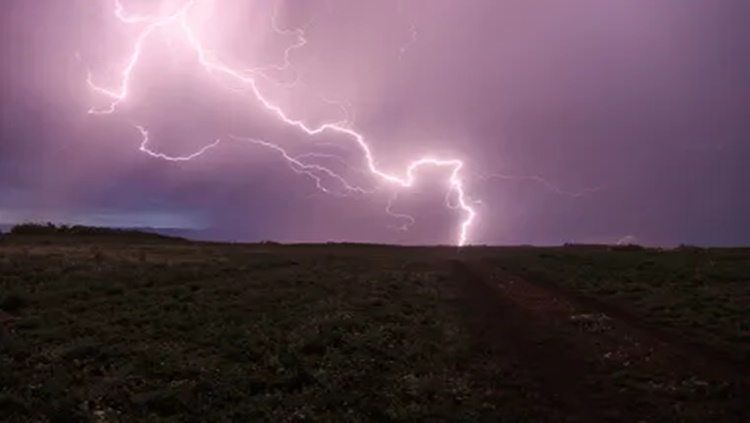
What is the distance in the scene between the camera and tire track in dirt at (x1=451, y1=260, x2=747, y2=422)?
12777mm

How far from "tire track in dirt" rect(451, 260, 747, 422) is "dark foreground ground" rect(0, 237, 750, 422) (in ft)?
0.18

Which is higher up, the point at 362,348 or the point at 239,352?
the point at 362,348

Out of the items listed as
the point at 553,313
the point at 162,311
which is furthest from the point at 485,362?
the point at 162,311

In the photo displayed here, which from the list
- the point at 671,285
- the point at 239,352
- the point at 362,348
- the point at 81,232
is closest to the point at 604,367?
the point at 362,348

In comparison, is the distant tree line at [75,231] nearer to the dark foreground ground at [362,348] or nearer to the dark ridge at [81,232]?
the dark ridge at [81,232]

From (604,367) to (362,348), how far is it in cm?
592

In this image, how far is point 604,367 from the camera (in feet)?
51.9

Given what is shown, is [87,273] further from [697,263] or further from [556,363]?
[697,263]

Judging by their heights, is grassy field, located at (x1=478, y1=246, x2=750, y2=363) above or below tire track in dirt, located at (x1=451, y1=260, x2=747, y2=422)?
above

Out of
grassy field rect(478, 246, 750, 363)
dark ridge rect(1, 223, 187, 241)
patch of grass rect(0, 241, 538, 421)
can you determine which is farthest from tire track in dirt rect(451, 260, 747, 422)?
dark ridge rect(1, 223, 187, 241)

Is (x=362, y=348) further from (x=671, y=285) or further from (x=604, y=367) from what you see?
(x=671, y=285)

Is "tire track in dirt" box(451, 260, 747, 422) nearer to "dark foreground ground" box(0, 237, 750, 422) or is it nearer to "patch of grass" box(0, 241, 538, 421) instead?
"dark foreground ground" box(0, 237, 750, 422)

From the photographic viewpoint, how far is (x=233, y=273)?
36281 millimetres

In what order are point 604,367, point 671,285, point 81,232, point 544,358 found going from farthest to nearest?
point 81,232, point 671,285, point 544,358, point 604,367
